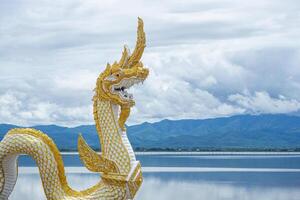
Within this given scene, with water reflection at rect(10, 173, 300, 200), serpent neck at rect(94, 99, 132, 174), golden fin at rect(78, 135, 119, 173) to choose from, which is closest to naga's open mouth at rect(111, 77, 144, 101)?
serpent neck at rect(94, 99, 132, 174)

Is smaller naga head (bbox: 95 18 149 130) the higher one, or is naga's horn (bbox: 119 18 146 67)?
naga's horn (bbox: 119 18 146 67)

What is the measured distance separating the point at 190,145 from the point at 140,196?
172 metres

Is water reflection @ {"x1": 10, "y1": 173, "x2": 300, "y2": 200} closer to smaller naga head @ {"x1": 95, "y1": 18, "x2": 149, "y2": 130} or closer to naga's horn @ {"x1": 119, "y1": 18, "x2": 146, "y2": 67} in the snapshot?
smaller naga head @ {"x1": 95, "y1": 18, "x2": 149, "y2": 130}

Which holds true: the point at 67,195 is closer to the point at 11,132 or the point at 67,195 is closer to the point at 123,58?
the point at 11,132

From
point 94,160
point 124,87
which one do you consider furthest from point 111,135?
point 124,87

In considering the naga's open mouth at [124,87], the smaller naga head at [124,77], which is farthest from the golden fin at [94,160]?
the naga's open mouth at [124,87]

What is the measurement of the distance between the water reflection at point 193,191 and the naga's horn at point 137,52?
1284 cm

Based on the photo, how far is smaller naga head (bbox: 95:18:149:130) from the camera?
13.4m

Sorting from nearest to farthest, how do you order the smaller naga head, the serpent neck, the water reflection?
1. the serpent neck
2. the smaller naga head
3. the water reflection

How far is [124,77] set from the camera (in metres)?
13.4

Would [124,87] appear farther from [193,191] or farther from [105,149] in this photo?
[193,191]

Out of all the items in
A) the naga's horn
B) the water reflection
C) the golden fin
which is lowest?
→ the water reflection

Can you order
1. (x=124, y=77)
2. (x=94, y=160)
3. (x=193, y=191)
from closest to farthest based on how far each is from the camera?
(x=94, y=160) < (x=124, y=77) < (x=193, y=191)

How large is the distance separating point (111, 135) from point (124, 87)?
0.88 m
